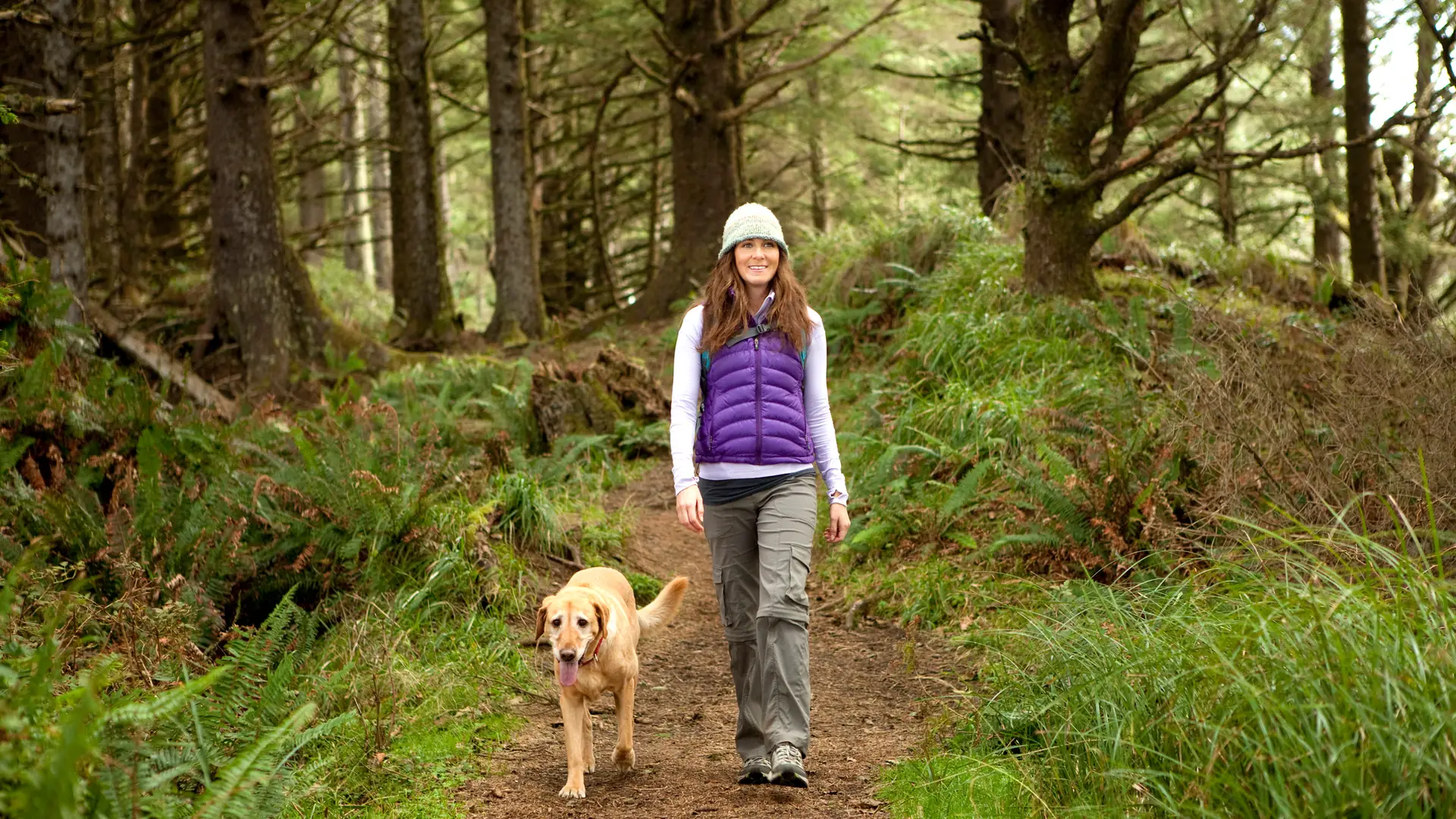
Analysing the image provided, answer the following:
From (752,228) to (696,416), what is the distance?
89 centimetres

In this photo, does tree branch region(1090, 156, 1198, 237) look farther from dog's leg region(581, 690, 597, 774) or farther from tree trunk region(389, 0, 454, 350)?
tree trunk region(389, 0, 454, 350)

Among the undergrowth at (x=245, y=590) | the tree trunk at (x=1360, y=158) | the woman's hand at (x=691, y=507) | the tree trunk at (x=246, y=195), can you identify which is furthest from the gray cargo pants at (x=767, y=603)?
the tree trunk at (x=1360, y=158)

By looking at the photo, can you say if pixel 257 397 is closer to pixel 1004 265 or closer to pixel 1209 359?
pixel 1004 265

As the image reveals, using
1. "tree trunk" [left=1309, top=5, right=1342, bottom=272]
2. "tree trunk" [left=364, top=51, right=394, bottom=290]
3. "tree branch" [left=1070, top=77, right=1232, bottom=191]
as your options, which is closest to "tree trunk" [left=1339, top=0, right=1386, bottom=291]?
"tree trunk" [left=1309, top=5, right=1342, bottom=272]

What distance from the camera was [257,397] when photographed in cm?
1305

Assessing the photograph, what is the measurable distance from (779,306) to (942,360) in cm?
595

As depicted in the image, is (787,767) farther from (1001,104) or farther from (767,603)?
(1001,104)

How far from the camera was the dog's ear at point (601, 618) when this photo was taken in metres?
5.07

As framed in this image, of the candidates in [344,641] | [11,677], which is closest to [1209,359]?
[344,641]

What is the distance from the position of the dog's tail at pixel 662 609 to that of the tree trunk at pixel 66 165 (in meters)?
6.87

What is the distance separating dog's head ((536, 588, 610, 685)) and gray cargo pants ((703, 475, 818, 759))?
2.11ft

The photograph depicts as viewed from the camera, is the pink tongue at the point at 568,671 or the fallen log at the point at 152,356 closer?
the pink tongue at the point at 568,671

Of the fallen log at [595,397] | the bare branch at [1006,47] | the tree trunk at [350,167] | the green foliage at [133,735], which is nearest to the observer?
the green foliage at [133,735]

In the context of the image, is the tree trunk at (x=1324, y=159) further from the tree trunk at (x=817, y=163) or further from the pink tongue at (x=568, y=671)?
the pink tongue at (x=568, y=671)
